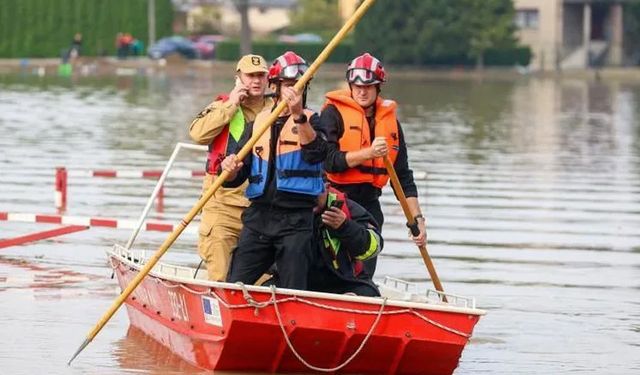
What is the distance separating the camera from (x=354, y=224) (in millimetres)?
11047

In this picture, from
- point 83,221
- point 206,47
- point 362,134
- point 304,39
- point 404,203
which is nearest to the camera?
point 404,203

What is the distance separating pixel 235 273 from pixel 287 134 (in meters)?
0.97

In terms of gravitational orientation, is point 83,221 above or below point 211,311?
below

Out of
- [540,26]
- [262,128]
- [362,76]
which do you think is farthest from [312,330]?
[540,26]

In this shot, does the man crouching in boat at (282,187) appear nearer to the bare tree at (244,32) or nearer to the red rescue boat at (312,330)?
the red rescue boat at (312,330)

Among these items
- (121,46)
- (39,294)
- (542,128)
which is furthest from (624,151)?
(121,46)

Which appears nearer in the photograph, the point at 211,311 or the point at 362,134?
the point at 211,311

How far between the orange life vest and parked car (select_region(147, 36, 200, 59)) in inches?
2806

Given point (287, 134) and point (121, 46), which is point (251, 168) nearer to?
point (287, 134)

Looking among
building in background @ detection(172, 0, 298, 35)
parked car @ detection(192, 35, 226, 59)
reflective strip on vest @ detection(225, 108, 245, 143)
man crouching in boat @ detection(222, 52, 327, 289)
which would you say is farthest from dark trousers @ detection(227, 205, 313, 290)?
building in background @ detection(172, 0, 298, 35)

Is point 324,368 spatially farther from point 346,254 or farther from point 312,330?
point 346,254

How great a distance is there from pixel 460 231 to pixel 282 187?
862 centimetres

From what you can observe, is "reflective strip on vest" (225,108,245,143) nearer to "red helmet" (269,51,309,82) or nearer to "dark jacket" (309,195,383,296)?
"red helmet" (269,51,309,82)

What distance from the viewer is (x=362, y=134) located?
11641 mm
